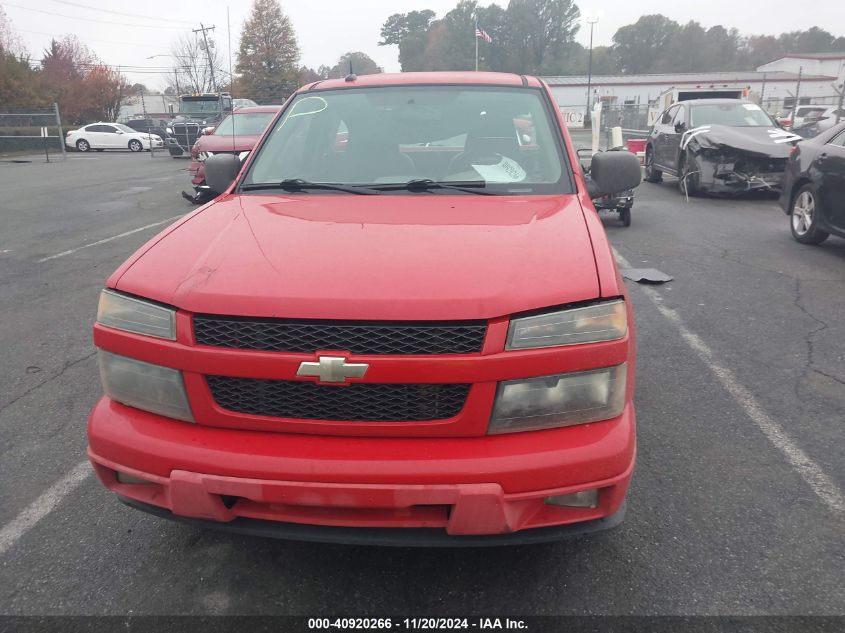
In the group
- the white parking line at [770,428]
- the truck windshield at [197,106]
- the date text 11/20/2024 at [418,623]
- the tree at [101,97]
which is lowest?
the date text 11/20/2024 at [418,623]

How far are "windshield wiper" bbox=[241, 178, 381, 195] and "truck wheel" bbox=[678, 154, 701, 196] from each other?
9.37 meters

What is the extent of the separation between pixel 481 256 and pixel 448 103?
1.59 m

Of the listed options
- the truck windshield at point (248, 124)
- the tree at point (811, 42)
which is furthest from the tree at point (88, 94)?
the tree at point (811, 42)

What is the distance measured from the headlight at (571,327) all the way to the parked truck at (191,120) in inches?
812

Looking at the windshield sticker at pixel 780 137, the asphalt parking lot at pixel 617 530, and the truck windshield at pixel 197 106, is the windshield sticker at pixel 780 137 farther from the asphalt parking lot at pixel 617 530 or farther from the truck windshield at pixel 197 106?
the truck windshield at pixel 197 106

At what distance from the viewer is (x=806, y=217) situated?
749 cm

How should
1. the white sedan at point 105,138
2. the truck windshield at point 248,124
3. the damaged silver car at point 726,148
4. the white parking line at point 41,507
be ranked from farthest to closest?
the white sedan at point 105,138, the truck windshield at point 248,124, the damaged silver car at point 726,148, the white parking line at point 41,507

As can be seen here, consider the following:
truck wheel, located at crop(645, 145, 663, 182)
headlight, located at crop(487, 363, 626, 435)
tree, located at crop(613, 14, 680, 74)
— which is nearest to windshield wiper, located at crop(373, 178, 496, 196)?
headlight, located at crop(487, 363, 626, 435)

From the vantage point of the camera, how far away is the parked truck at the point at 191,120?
22053 mm

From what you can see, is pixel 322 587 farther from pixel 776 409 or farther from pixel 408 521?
pixel 776 409

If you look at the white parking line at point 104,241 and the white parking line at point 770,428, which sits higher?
the white parking line at point 104,241

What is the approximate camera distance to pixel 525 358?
6.17ft

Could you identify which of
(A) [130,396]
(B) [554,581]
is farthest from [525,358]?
(A) [130,396]

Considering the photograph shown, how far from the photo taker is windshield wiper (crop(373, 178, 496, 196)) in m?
2.90
